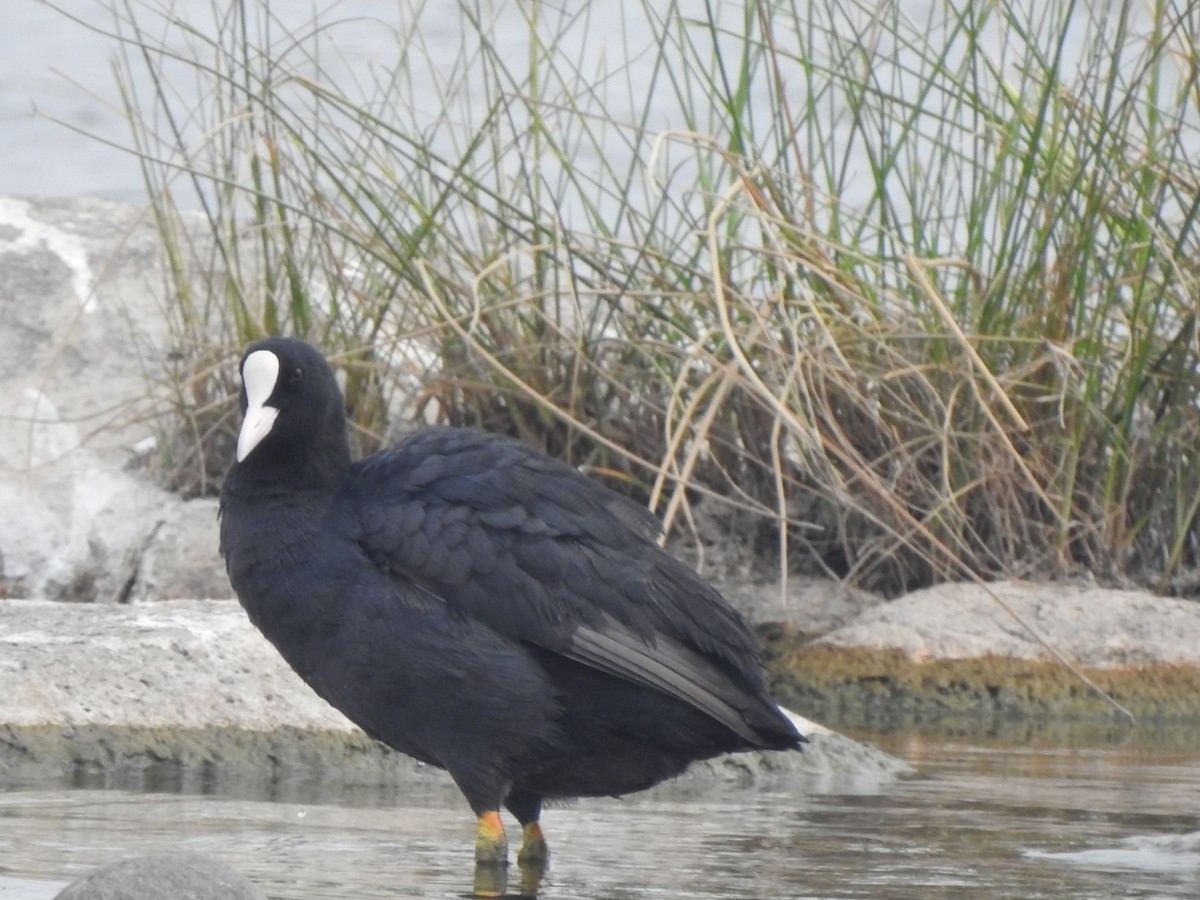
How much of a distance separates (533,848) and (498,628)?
1.47ft

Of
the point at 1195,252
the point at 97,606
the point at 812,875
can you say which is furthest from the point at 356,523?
the point at 1195,252

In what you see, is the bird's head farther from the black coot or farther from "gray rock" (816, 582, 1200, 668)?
"gray rock" (816, 582, 1200, 668)

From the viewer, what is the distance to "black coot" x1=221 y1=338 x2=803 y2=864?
3.94 m

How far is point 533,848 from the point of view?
4.12 metres

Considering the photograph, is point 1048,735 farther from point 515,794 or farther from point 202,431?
point 202,431

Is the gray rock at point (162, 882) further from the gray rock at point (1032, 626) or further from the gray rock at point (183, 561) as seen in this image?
the gray rock at point (183, 561)

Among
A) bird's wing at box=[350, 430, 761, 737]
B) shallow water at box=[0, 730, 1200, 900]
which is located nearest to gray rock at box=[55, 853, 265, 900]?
shallow water at box=[0, 730, 1200, 900]

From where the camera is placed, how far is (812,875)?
379 cm

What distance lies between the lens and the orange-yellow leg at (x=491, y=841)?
3992 mm

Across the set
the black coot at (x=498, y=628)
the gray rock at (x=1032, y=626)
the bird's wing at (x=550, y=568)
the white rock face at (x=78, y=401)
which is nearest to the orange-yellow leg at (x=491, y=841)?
the black coot at (x=498, y=628)

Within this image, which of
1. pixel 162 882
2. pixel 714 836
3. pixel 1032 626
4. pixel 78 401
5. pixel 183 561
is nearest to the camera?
pixel 162 882

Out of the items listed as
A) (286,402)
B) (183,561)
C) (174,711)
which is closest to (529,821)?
(286,402)

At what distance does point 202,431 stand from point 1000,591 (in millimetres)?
2660

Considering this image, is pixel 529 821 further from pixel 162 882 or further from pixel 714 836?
pixel 162 882
